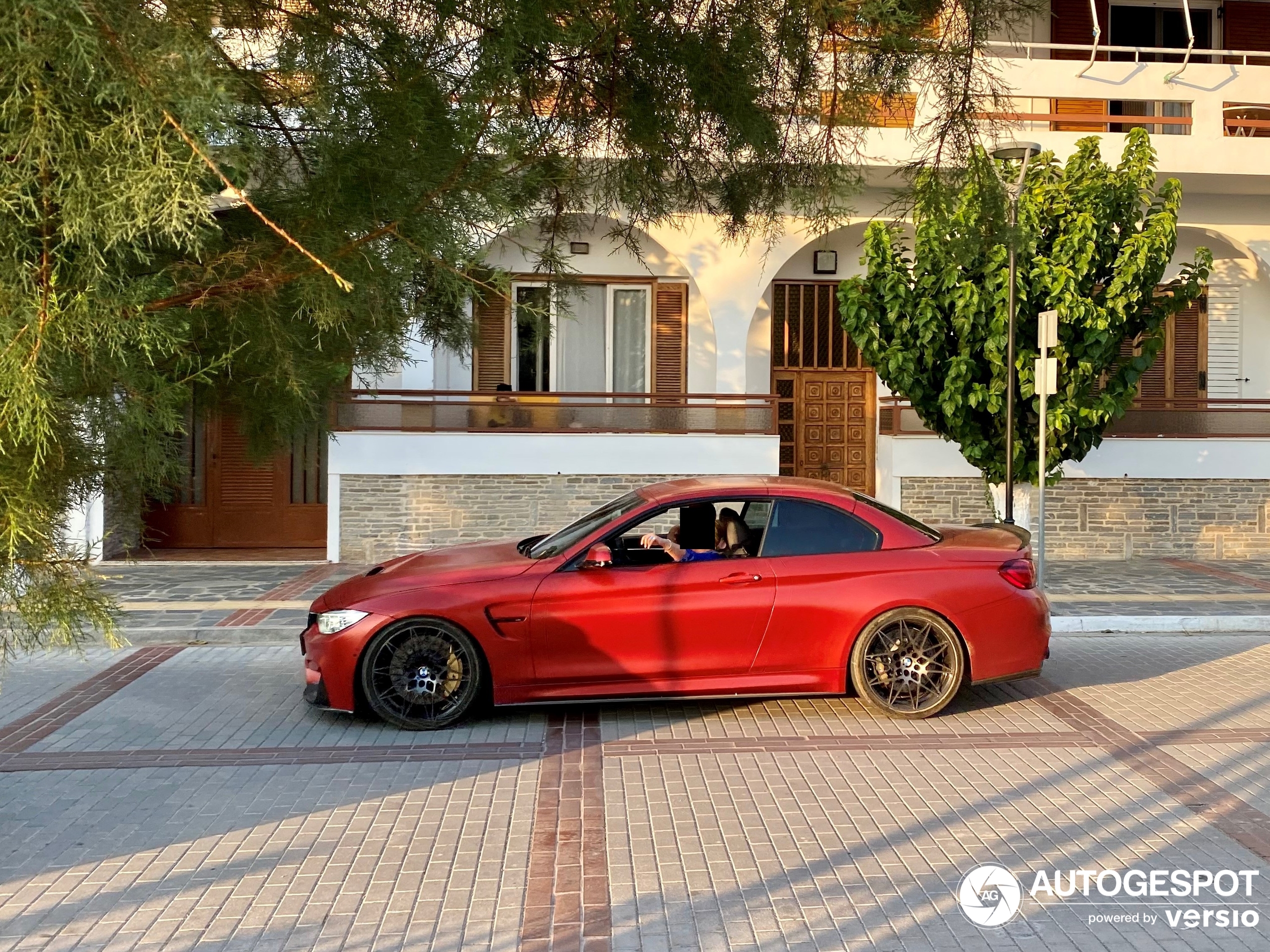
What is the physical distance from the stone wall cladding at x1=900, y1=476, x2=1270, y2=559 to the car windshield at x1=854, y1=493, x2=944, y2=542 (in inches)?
346

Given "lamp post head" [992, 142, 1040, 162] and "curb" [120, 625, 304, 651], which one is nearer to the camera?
"curb" [120, 625, 304, 651]

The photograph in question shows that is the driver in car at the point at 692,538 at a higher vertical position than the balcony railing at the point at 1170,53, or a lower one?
lower

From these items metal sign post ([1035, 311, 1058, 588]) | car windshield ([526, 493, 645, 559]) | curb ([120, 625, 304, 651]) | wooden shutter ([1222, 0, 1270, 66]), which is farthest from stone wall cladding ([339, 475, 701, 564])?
wooden shutter ([1222, 0, 1270, 66])

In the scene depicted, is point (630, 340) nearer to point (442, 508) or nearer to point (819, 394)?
point (819, 394)

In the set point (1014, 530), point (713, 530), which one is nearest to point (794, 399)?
point (1014, 530)

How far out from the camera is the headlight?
6.94 meters

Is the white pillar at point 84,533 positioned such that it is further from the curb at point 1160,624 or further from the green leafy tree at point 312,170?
the curb at point 1160,624

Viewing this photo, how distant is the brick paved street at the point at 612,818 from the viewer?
4172mm

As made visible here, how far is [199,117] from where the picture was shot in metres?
2.83

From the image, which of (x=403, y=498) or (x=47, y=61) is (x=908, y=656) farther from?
(x=403, y=498)

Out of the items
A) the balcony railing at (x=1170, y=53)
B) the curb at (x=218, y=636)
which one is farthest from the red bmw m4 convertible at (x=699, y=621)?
the balcony railing at (x=1170, y=53)

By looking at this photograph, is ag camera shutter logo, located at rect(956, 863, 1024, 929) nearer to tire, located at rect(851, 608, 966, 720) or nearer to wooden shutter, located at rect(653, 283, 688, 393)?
tire, located at rect(851, 608, 966, 720)

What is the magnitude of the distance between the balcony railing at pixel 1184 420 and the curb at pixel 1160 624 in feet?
18.3

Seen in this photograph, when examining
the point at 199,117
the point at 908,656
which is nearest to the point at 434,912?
the point at 199,117
